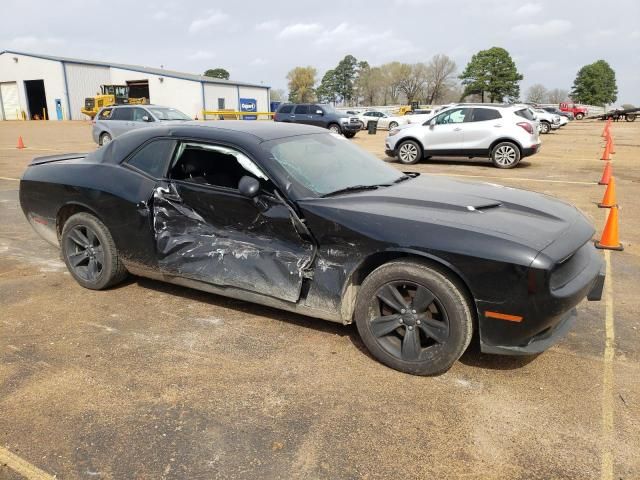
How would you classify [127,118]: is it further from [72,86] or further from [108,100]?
[72,86]

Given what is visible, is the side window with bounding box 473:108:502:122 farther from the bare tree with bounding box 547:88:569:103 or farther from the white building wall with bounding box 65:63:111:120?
the bare tree with bounding box 547:88:569:103

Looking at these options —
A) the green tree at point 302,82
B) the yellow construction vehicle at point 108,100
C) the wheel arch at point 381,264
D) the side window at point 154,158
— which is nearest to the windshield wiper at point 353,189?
the wheel arch at point 381,264

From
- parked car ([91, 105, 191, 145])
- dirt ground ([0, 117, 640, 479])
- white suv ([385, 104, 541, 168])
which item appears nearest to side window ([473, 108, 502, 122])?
white suv ([385, 104, 541, 168])

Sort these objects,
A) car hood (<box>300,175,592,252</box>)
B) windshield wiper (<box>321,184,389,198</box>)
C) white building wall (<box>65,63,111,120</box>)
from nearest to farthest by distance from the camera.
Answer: car hood (<box>300,175,592,252</box>) < windshield wiper (<box>321,184,389,198</box>) < white building wall (<box>65,63,111,120</box>)

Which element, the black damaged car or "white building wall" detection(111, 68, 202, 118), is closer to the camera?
the black damaged car

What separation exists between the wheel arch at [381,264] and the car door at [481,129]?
11.0 m

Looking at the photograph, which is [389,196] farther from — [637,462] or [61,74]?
[61,74]

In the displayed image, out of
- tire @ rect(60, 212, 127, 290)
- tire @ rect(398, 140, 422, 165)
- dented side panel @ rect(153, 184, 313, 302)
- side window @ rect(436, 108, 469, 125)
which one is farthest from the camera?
tire @ rect(398, 140, 422, 165)

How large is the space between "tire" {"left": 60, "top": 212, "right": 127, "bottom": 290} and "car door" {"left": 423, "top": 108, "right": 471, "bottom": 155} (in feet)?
35.8

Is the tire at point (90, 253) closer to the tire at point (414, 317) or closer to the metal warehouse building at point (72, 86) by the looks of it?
the tire at point (414, 317)

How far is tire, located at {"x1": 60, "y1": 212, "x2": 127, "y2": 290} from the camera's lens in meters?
4.26

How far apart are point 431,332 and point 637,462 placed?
1164 mm

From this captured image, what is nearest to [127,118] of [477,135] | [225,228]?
[477,135]

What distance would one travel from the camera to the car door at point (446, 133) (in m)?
13.4
